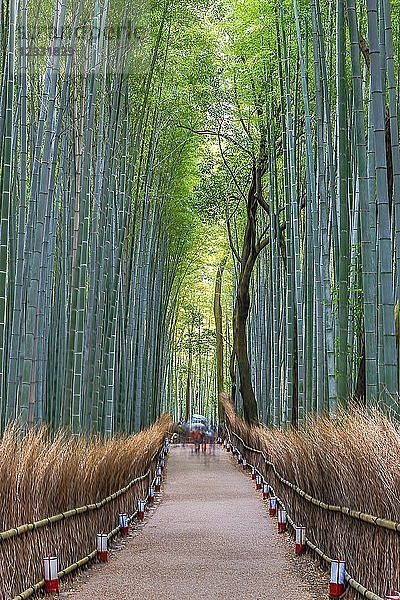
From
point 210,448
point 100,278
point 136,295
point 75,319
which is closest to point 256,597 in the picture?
point 75,319

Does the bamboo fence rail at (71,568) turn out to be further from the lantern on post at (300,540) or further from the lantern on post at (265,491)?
the lantern on post at (265,491)

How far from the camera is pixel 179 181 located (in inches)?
617

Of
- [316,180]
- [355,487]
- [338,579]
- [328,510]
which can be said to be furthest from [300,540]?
[316,180]

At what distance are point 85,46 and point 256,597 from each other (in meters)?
4.52

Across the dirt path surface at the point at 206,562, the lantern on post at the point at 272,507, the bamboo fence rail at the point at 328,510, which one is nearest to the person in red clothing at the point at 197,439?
the bamboo fence rail at the point at 328,510

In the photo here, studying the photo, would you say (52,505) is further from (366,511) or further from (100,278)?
(100,278)

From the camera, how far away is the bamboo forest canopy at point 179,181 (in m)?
5.80

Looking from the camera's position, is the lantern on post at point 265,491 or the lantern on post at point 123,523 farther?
the lantern on post at point 265,491

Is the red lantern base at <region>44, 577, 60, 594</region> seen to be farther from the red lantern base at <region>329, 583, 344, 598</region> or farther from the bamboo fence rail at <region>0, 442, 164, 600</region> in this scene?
the red lantern base at <region>329, 583, 344, 598</region>

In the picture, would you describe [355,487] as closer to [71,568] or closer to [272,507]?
[71,568]

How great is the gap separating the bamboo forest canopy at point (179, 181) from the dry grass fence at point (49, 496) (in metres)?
0.50

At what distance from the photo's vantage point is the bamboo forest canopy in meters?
5.80

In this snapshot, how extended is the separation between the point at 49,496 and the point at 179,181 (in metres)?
11.2

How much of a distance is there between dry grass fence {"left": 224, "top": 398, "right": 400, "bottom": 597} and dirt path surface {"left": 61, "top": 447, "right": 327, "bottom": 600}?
0.92 ft
